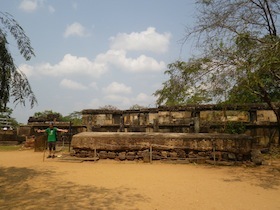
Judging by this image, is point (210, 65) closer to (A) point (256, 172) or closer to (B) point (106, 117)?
(A) point (256, 172)

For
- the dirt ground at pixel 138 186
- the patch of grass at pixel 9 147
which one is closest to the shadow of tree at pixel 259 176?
the dirt ground at pixel 138 186

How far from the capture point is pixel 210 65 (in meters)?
7.83

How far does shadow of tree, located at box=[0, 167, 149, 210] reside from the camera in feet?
15.4

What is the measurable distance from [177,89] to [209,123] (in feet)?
12.6

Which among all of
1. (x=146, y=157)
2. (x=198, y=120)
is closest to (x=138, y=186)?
(x=146, y=157)

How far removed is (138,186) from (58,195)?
1.82m

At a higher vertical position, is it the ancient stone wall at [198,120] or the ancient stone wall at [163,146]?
the ancient stone wall at [198,120]

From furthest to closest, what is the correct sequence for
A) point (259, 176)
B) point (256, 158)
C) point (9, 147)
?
1. point (9, 147)
2. point (256, 158)
3. point (259, 176)

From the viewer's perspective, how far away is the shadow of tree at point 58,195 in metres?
4.69

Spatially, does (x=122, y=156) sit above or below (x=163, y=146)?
Answer: below

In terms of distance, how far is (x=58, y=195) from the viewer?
5309mm

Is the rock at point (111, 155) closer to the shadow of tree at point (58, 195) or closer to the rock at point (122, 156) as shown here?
the rock at point (122, 156)

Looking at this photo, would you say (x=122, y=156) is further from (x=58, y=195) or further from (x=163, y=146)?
(x=58, y=195)

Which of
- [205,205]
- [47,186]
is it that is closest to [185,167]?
[205,205]
